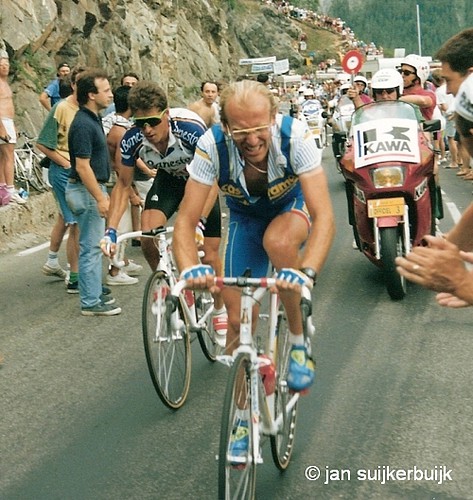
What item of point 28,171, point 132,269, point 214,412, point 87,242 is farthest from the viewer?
point 28,171

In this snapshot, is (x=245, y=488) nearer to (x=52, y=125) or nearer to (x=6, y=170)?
(x=52, y=125)

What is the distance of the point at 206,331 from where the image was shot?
7000mm

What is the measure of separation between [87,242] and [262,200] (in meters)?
3.67

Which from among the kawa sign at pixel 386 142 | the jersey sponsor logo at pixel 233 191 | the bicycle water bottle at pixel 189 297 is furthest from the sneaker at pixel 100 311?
the jersey sponsor logo at pixel 233 191

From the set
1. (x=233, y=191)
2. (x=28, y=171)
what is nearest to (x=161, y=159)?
(x=233, y=191)

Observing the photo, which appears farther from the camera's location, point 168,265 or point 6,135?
point 6,135

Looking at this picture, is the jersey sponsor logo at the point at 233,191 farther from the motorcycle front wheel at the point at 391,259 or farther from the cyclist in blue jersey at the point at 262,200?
the motorcycle front wheel at the point at 391,259

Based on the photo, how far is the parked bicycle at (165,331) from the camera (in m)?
6.05

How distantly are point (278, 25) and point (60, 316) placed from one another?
309 ft

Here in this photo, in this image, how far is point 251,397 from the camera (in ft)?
14.0

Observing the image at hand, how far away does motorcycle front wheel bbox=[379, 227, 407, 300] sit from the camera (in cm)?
855

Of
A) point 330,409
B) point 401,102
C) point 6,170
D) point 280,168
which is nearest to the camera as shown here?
point 280,168

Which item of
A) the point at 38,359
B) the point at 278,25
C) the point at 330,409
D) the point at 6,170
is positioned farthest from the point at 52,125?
the point at 278,25

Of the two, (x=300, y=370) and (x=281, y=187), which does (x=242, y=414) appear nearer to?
(x=300, y=370)
